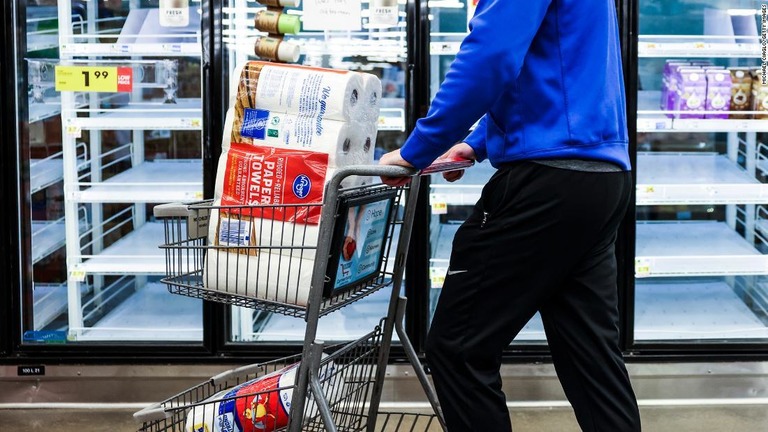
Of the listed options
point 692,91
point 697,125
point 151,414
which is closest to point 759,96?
point 692,91

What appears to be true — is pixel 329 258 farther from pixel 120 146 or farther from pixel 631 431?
pixel 120 146

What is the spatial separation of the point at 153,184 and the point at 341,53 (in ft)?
2.75

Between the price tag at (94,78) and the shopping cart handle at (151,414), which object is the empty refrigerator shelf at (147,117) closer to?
the price tag at (94,78)

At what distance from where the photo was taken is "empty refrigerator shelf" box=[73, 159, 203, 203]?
11.3ft

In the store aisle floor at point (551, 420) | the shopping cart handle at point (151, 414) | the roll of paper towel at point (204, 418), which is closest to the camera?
the shopping cart handle at point (151, 414)

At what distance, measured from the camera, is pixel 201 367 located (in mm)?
3488

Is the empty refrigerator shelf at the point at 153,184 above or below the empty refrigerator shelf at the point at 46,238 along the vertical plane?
above

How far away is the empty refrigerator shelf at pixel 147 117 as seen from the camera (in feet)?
11.0

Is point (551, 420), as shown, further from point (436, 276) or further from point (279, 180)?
point (279, 180)

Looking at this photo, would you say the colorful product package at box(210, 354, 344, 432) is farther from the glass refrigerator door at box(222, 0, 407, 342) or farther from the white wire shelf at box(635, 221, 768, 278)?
the white wire shelf at box(635, 221, 768, 278)

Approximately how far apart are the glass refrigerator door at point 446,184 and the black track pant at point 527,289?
135 cm

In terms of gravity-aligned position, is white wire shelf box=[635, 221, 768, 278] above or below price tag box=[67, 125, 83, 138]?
below

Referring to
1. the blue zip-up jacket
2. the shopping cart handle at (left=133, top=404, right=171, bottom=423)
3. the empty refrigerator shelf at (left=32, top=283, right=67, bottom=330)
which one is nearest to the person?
the blue zip-up jacket

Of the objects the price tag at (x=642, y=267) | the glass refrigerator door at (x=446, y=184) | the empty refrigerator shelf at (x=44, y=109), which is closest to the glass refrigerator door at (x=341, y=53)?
the glass refrigerator door at (x=446, y=184)
